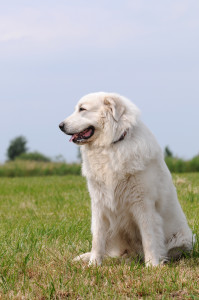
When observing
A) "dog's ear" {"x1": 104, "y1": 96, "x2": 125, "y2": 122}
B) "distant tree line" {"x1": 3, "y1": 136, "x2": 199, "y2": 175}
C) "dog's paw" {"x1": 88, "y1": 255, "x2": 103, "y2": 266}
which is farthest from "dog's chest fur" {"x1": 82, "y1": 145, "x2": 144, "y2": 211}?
"distant tree line" {"x1": 3, "y1": 136, "x2": 199, "y2": 175}

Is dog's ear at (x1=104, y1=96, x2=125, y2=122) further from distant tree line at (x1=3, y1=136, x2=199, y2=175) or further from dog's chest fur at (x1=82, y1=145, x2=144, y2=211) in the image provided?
distant tree line at (x1=3, y1=136, x2=199, y2=175)

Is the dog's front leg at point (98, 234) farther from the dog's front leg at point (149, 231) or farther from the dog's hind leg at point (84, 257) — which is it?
the dog's front leg at point (149, 231)

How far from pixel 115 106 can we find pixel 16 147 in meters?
24.1

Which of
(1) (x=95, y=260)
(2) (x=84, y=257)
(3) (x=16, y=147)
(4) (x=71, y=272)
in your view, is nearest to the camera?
(4) (x=71, y=272)

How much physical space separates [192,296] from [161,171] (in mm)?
1202

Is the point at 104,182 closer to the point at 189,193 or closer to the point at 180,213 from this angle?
the point at 180,213

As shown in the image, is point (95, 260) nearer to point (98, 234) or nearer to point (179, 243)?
point (98, 234)

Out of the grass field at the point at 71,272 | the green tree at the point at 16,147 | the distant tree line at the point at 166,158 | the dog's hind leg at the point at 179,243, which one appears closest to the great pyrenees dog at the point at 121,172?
Answer: the dog's hind leg at the point at 179,243

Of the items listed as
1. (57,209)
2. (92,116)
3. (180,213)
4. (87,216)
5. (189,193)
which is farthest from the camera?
(189,193)

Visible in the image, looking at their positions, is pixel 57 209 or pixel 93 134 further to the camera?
pixel 57 209

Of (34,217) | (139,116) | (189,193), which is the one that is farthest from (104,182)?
(189,193)

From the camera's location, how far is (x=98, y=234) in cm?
404

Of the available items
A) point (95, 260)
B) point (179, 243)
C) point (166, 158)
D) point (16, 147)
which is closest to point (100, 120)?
point (95, 260)

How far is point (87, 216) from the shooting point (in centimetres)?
638
